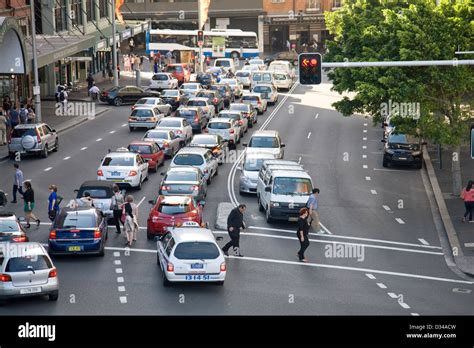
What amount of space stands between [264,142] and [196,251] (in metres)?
20.7

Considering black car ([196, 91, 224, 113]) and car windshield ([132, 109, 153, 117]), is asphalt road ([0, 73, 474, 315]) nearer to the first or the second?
car windshield ([132, 109, 153, 117])

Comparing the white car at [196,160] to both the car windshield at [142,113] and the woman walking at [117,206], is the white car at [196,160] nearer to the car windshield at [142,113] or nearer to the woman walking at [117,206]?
the woman walking at [117,206]

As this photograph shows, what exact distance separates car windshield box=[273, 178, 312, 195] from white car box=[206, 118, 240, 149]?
48.1 ft

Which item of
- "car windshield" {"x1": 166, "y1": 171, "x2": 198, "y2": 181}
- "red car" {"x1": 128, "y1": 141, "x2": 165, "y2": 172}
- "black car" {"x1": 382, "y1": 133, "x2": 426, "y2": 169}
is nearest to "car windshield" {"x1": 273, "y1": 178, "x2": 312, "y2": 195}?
"car windshield" {"x1": 166, "y1": 171, "x2": 198, "y2": 181}

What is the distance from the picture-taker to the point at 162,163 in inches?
1865

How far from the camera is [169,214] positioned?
33.4 metres

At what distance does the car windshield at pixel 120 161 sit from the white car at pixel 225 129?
1066 centimetres

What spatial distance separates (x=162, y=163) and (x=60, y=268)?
707 inches

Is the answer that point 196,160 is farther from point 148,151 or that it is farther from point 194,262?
point 194,262

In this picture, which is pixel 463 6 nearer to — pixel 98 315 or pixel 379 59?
pixel 379 59

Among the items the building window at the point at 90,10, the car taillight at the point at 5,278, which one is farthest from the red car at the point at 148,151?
the building window at the point at 90,10

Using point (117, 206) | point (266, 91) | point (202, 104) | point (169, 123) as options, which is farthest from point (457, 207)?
point (266, 91)

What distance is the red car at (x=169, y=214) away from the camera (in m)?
33.3

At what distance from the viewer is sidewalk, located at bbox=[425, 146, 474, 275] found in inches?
1305
